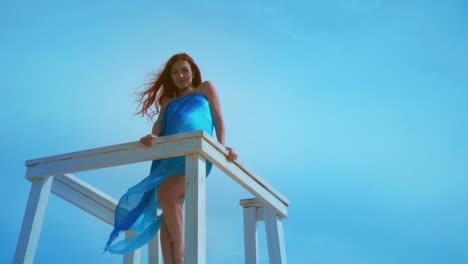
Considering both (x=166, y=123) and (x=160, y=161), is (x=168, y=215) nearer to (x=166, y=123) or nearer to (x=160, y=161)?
(x=160, y=161)

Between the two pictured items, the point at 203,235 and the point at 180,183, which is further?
the point at 180,183

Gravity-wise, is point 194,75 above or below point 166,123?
above

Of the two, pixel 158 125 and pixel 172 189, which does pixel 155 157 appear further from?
pixel 158 125

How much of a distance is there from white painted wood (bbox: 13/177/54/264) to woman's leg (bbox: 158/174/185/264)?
54 cm

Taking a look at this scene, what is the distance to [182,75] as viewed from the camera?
3010mm

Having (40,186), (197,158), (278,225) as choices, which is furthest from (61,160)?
(278,225)

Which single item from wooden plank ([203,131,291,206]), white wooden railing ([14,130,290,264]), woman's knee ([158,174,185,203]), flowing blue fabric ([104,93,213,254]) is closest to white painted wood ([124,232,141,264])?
white wooden railing ([14,130,290,264])

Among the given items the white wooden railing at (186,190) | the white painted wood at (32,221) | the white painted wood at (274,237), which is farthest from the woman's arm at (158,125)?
the white painted wood at (274,237)

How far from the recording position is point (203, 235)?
78.2 inches

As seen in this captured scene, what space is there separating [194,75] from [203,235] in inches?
53.9

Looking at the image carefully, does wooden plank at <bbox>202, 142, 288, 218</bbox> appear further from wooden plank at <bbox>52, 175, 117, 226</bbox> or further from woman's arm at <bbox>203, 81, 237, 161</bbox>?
wooden plank at <bbox>52, 175, 117, 226</bbox>

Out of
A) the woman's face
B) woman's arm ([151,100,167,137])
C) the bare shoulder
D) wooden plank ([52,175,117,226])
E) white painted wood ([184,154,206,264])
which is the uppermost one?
the woman's face

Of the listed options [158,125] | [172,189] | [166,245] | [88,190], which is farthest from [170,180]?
[88,190]

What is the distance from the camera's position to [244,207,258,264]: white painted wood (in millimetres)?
3012
